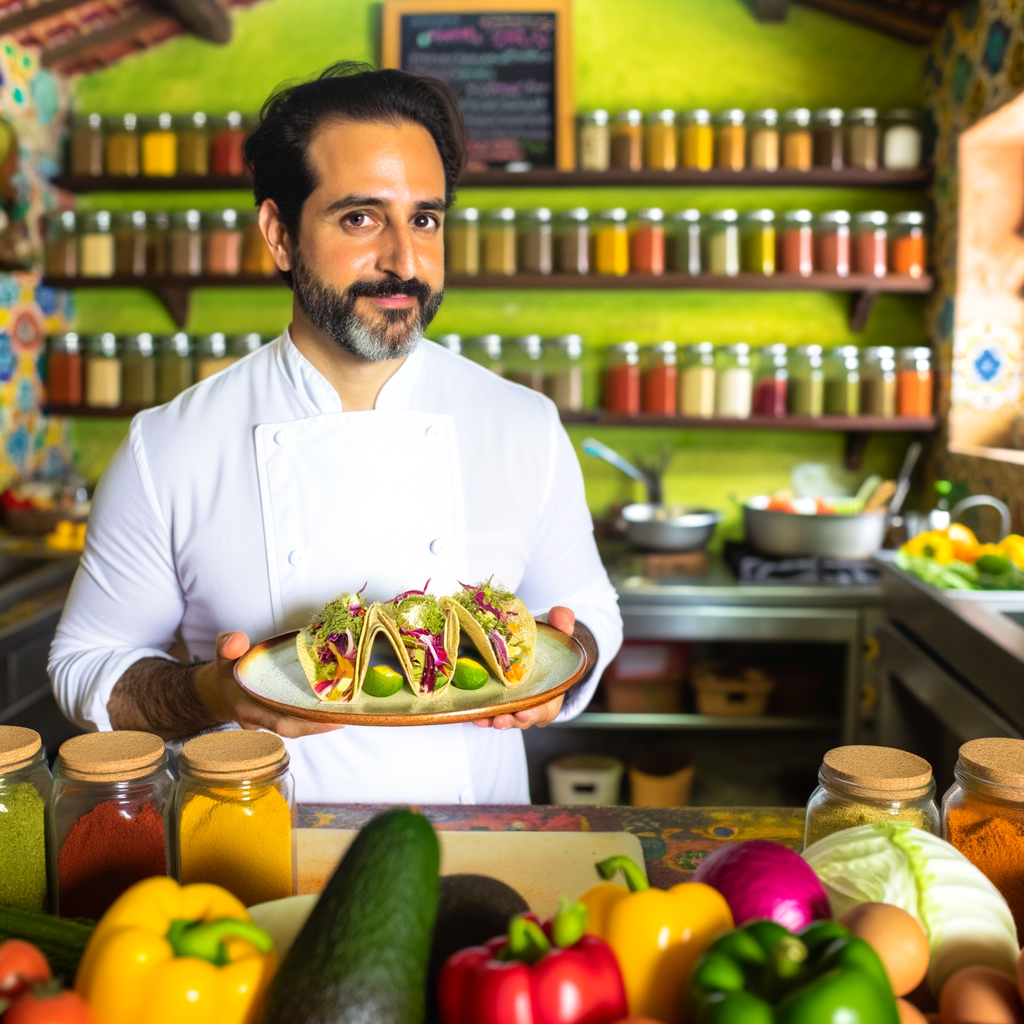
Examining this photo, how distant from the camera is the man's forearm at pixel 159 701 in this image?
1.16 m

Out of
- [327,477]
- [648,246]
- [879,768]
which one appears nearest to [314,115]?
[327,477]

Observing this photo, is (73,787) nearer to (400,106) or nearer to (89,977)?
(89,977)

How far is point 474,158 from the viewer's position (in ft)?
10.8

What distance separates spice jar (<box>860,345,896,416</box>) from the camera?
3.09 metres

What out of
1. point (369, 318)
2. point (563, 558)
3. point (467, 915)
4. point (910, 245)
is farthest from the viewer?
point (910, 245)

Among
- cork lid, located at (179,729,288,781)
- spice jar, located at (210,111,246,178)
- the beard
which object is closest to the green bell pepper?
cork lid, located at (179,729,288,781)

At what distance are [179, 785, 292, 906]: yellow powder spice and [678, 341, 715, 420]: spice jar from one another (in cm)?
258

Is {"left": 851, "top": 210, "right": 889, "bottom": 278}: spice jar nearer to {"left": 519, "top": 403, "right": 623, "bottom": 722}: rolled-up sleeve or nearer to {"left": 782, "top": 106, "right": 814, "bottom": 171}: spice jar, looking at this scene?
{"left": 782, "top": 106, "right": 814, "bottom": 171}: spice jar

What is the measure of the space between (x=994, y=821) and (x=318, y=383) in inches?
39.4

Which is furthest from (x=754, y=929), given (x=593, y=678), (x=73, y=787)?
(x=593, y=678)

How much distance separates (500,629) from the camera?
1.17 m

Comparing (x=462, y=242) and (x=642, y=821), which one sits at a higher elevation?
(x=462, y=242)

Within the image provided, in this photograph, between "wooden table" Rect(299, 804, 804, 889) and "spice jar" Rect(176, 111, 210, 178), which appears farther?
"spice jar" Rect(176, 111, 210, 178)

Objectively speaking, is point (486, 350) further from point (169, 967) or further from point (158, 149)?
point (169, 967)
